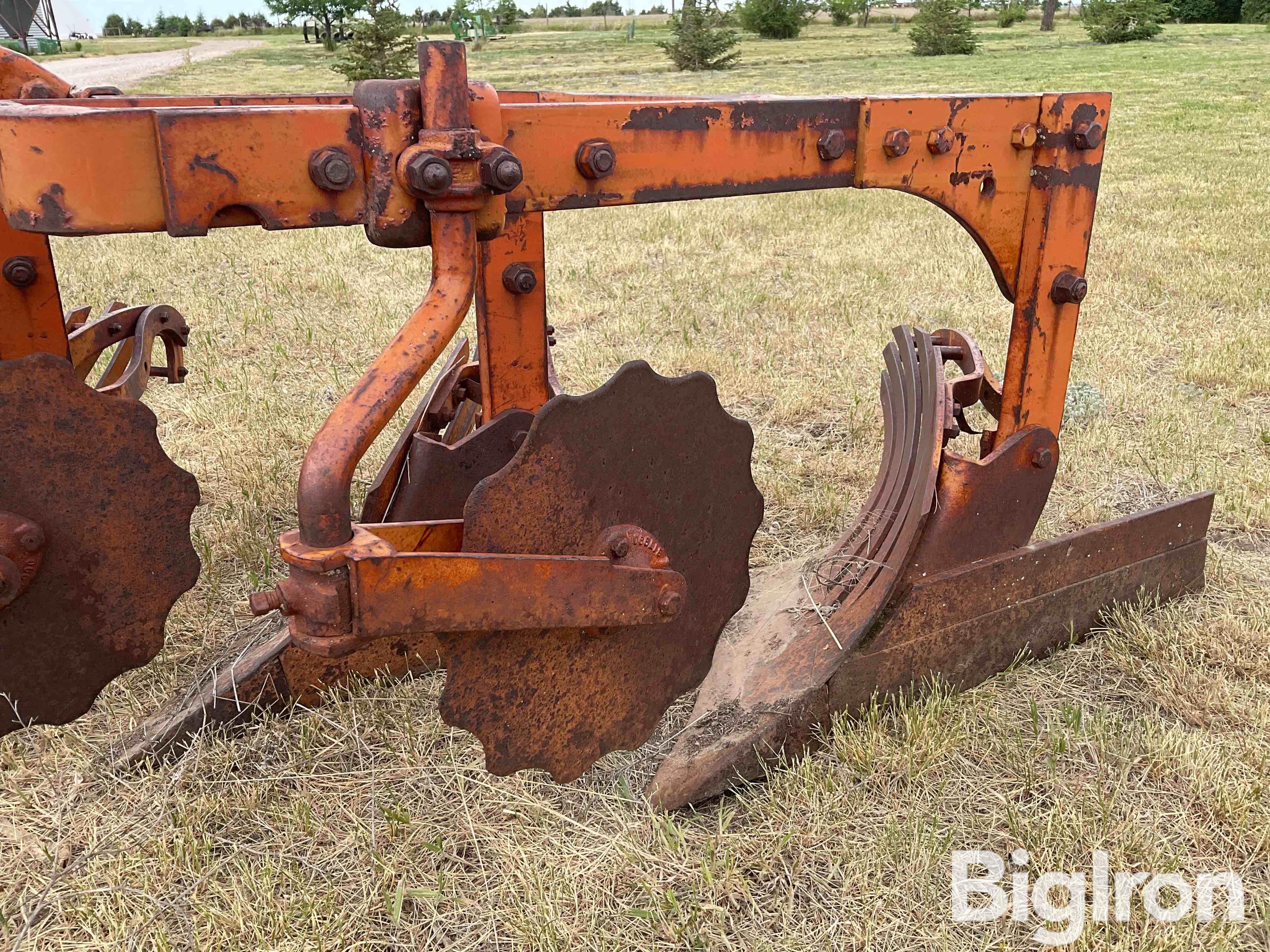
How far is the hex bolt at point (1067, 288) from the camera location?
2.34 meters

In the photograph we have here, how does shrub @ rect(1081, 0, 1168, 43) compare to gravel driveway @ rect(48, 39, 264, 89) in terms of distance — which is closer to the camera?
gravel driveway @ rect(48, 39, 264, 89)

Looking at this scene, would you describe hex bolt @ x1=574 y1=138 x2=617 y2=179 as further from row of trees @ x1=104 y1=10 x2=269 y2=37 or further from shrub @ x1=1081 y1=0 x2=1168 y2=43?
row of trees @ x1=104 y1=10 x2=269 y2=37

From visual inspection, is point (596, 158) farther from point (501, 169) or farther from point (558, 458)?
point (558, 458)

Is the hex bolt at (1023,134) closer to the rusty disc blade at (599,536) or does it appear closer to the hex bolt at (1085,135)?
the hex bolt at (1085,135)

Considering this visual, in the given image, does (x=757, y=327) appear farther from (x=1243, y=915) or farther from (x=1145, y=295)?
(x=1243, y=915)

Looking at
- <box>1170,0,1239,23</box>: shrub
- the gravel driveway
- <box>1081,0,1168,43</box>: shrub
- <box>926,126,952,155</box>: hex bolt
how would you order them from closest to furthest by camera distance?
<box>926,126,952,155</box>: hex bolt, the gravel driveway, <box>1081,0,1168,43</box>: shrub, <box>1170,0,1239,23</box>: shrub

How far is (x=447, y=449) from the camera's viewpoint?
2.46 m

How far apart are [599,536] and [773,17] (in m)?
37.3

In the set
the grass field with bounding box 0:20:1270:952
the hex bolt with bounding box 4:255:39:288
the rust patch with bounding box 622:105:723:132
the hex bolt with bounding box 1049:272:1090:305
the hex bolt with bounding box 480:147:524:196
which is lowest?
the grass field with bounding box 0:20:1270:952

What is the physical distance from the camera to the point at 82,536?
72.6 inches

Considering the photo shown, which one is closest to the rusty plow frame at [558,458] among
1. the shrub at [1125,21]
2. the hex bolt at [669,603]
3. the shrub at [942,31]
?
the hex bolt at [669,603]

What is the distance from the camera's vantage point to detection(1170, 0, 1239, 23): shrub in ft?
119

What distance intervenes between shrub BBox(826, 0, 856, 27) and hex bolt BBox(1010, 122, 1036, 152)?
151ft

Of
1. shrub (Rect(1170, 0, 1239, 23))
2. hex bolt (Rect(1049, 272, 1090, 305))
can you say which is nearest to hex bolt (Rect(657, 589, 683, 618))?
hex bolt (Rect(1049, 272, 1090, 305))
